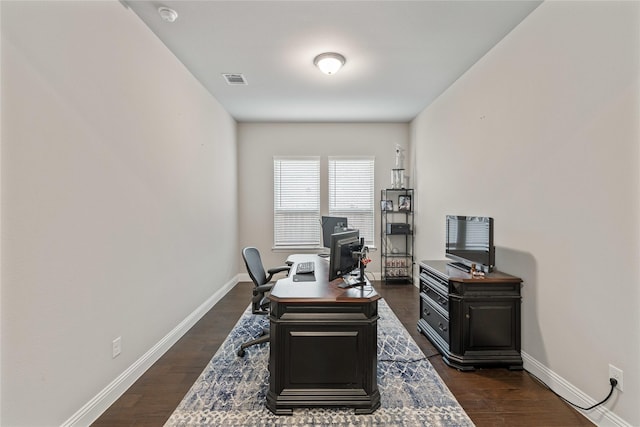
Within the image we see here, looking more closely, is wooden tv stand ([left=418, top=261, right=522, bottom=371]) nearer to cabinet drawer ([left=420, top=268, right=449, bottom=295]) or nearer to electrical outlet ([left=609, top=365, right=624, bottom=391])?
cabinet drawer ([left=420, top=268, right=449, bottom=295])

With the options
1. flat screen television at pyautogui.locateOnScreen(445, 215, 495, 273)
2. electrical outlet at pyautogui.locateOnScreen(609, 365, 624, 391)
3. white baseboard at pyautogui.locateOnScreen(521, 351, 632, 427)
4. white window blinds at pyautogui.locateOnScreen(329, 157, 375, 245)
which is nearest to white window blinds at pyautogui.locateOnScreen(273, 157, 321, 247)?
white window blinds at pyautogui.locateOnScreen(329, 157, 375, 245)

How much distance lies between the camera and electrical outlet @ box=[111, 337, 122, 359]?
83.4 inches

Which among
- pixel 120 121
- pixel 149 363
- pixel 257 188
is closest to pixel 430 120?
pixel 257 188

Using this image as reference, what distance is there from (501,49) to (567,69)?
0.87m

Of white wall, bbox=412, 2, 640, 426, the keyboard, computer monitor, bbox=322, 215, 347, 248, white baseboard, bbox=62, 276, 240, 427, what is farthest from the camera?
computer monitor, bbox=322, 215, 347, 248

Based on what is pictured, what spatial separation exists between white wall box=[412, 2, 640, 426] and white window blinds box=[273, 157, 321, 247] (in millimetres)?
3067

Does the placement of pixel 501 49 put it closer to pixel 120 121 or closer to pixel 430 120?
pixel 430 120

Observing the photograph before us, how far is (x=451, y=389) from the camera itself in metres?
2.24

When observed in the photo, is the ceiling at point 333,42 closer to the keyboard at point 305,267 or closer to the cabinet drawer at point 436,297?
the keyboard at point 305,267

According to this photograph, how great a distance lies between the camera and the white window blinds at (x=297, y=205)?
548 cm

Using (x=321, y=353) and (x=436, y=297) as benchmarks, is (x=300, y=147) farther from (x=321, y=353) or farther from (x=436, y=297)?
(x=321, y=353)

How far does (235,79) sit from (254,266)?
236 centimetres

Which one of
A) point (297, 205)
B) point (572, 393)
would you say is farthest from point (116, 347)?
point (297, 205)

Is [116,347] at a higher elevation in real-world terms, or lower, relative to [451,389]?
higher
